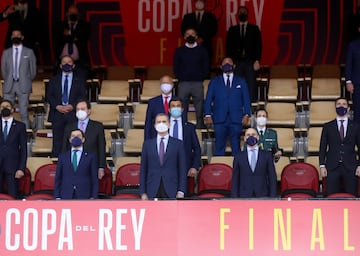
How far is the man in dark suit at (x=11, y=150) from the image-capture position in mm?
19047

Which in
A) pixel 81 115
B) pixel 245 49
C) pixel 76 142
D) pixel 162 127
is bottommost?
pixel 76 142

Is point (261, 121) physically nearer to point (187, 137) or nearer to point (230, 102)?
point (187, 137)

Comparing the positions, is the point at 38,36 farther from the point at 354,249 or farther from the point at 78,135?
the point at 354,249

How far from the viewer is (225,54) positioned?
78.1 ft

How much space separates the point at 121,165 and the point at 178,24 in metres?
5.26

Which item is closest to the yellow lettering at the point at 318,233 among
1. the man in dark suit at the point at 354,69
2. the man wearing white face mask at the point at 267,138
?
the man wearing white face mask at the point at 267,138

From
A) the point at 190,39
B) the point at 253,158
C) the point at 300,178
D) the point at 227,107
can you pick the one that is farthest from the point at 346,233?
the point at 190,39

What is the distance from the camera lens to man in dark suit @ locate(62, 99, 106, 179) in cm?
1848

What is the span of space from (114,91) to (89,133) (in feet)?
13.9

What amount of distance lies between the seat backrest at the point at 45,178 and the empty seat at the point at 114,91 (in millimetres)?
3647

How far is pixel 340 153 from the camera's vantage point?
18562 millimetres

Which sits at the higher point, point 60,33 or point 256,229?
point 60,33

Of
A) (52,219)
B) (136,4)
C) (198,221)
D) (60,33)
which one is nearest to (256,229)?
(198,221)

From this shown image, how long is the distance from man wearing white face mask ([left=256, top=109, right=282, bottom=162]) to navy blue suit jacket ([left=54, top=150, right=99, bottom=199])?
2.64 meters
